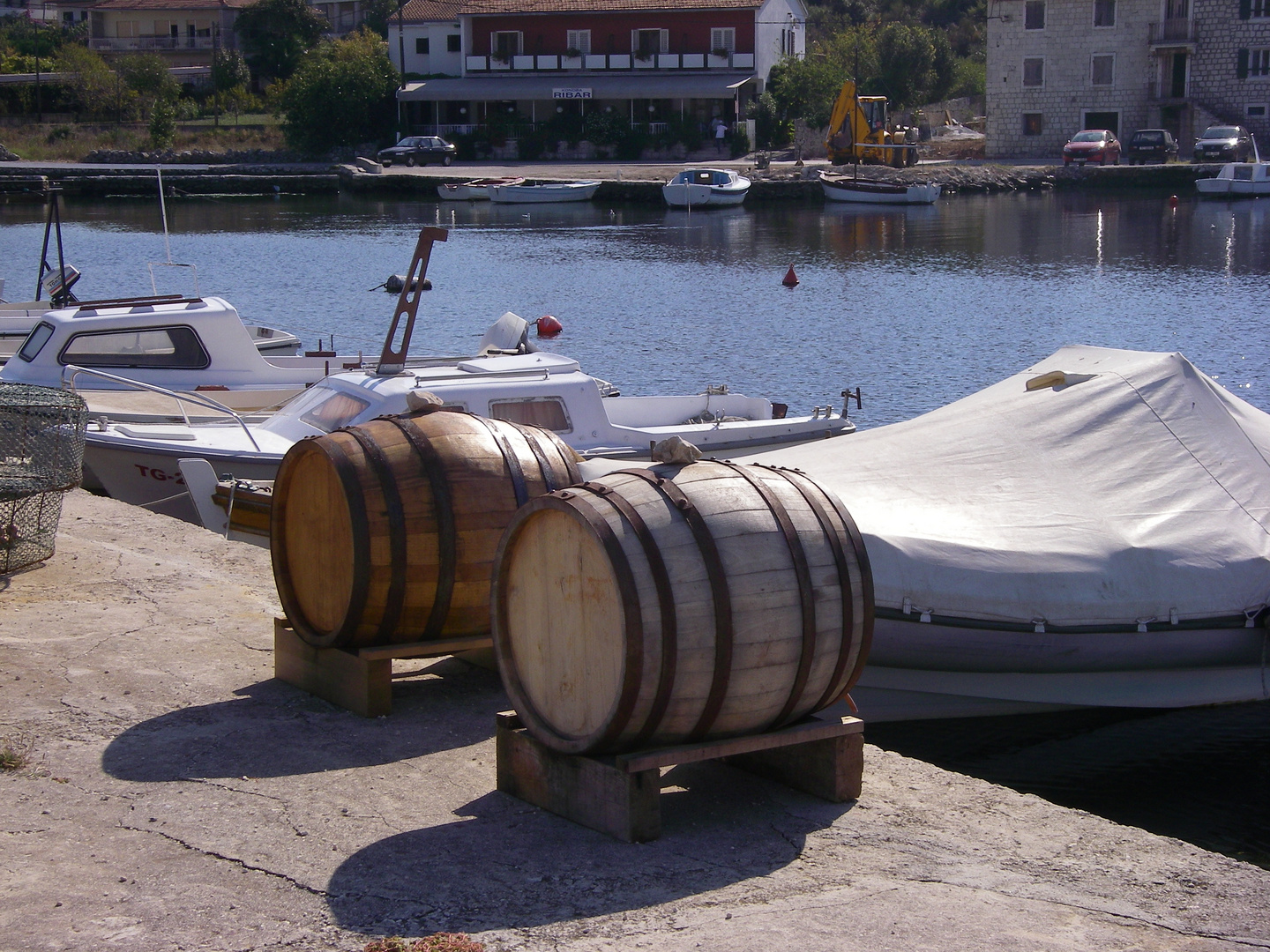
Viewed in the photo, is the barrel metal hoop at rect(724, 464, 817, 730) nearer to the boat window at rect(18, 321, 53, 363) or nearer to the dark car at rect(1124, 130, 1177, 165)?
the boat window at rect(18, 321, 53, 363)

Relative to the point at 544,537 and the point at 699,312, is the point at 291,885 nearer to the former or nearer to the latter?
the point at 544,537

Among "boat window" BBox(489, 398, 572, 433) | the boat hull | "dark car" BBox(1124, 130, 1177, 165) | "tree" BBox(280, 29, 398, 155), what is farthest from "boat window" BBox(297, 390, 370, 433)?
"tree" BBox(280, 29, 398, 155)

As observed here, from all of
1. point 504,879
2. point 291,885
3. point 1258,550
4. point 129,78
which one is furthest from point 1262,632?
point 129,78

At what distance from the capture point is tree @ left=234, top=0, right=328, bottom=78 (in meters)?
86.3

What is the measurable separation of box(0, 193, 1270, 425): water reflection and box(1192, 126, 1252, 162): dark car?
19.1ft

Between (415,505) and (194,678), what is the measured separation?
159 centimetres

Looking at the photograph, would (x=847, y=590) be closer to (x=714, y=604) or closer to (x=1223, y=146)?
(x=714, y=604)

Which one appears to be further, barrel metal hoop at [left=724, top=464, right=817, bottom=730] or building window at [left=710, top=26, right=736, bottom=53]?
building window at [left=710, top=26, right=736, bottom=53]

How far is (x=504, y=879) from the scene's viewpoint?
4906mm

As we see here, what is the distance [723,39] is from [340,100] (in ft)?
67.9

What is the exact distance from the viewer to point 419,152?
235 ft

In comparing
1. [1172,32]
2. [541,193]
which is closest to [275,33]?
[541,193]

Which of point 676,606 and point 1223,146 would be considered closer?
point 676,606

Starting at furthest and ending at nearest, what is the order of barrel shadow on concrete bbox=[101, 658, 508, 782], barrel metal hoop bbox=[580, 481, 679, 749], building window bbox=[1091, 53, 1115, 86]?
building window bbox=[1091, 53, 1115, 86], barrel shadow on concrete bbox=[101, 658, 508, 782], barrel metal hoop bbox=[580, 481, 679, 749]
